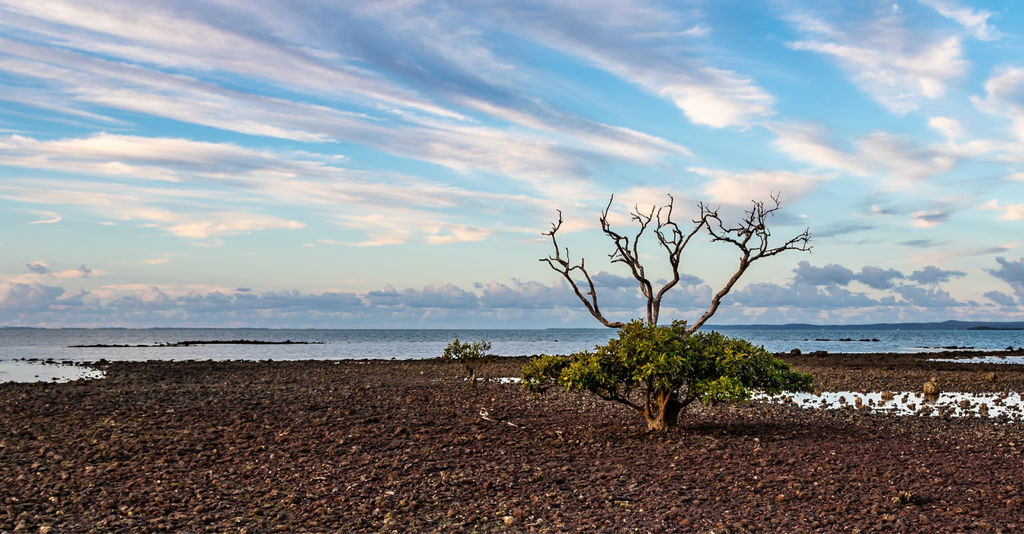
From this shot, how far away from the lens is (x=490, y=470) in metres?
14.5

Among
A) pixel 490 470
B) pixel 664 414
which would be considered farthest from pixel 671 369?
pixel 490 470

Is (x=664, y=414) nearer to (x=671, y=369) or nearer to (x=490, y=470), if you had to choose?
(x=671, y=369)

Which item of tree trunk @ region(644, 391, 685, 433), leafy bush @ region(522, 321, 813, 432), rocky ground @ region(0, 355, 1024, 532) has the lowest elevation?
rocky ground @ region(0, 355, 1024, 532)

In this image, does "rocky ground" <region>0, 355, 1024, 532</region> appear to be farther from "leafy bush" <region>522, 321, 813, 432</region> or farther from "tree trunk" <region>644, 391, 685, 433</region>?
"leafy bush" <region>522, 321, 813, 432</region>

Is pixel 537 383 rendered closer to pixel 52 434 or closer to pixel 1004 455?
pixel 1004 455

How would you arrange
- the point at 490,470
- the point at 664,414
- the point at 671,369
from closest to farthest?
the point at 490,470 → the point at 671,369 → the point at 664,414

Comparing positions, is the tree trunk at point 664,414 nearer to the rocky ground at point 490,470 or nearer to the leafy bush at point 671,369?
the leafy bush at point 671,369

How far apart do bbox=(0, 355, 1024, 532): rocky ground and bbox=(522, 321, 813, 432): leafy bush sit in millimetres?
1057

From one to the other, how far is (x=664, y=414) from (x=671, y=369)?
2067mm

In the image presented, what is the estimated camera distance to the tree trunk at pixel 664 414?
1878 cm

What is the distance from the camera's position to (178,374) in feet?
166

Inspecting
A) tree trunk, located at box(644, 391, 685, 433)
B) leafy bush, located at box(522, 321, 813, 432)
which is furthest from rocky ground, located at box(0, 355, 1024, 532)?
leafy bush, located at box(522, 321, 813, 432)

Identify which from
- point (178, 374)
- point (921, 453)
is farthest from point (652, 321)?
point (178, 374)

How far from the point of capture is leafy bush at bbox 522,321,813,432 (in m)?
17.3
